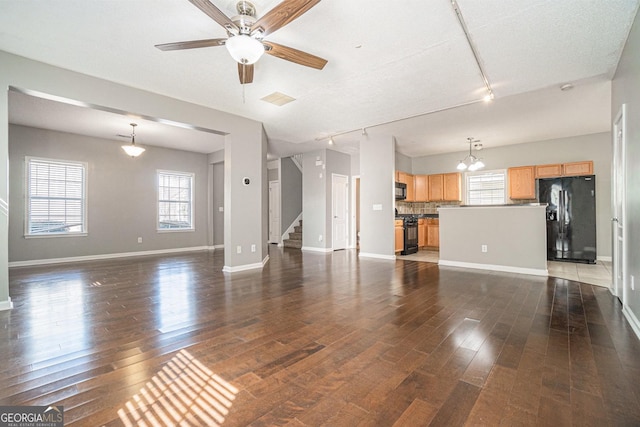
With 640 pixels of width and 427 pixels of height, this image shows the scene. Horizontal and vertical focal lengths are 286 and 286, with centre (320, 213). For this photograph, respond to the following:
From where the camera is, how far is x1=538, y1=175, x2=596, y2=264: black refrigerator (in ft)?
19.3

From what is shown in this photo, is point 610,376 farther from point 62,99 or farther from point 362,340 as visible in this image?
point 62,99

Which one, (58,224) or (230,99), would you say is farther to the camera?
(58,224)

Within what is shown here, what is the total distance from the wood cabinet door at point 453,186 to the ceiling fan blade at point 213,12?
733 cm

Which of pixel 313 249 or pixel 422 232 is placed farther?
pixel 422 232

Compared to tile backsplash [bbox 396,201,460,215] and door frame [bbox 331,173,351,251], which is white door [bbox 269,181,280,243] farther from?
tile backsplash [bbox 396,201,460,215]

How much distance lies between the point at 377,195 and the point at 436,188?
2.61 meters

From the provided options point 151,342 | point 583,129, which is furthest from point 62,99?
point 583,129

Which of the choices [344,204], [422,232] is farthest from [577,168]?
[344,204]

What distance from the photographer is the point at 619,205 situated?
3283mm

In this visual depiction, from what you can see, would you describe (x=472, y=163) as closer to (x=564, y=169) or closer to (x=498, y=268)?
(x=564, y=169)

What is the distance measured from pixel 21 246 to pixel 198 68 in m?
5.66

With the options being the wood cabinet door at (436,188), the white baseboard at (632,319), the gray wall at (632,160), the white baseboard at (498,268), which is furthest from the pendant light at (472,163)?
the white baseboard at (632,319)

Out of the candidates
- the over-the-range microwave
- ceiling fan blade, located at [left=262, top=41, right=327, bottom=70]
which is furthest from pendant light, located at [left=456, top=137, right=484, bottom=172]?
ceiling fan blade, located at [left=262, top=41, right=327, bottom=70]

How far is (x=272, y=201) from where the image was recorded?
1014 cm
